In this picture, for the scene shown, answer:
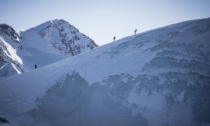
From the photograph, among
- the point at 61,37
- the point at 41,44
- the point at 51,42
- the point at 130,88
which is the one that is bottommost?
the point at 130,88

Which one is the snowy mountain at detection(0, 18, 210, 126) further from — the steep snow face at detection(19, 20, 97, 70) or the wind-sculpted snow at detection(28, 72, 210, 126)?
the steep snow face at detection(19, 20, 97, 70)

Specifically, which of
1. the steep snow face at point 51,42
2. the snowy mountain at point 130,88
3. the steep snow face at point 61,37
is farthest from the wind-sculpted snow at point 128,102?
the steep snow face at point 61,37

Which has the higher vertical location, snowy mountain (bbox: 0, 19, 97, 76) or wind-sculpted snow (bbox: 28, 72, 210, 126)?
snowy mountain (bbox: 0, 19, 97, 76)

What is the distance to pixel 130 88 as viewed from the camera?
18.2 feet

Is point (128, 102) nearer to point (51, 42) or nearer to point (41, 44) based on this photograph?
point (41, 44)

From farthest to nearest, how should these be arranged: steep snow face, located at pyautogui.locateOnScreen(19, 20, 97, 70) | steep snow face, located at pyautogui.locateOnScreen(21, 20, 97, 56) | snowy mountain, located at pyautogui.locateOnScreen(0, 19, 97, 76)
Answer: steep snow face, located at pyautogui.locateOnScreen(21, 20, 97, 56) → steep snow face, located at pyautogui.locateOnScreen(19, 20, 97, 70) → snowy mountain, located at pyautogui.locateOnScreen(0, 19, 97, 76)

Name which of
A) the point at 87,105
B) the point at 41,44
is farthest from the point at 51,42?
the point at 87,105

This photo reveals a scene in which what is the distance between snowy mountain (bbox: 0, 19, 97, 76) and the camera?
3533 cm

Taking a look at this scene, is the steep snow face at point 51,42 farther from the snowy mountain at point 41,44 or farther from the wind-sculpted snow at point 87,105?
the wind-sculpted snow at point 87,105

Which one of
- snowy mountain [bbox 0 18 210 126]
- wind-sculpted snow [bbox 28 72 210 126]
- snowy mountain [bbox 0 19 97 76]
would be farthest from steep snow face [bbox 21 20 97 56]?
wind-sculpted snow [bbox 28 72 210 126]

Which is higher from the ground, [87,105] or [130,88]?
[130,88]

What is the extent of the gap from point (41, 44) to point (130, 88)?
57.6 m

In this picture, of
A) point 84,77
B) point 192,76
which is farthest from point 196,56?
point 84,77

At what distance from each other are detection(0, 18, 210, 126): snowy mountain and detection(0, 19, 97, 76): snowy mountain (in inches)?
817
